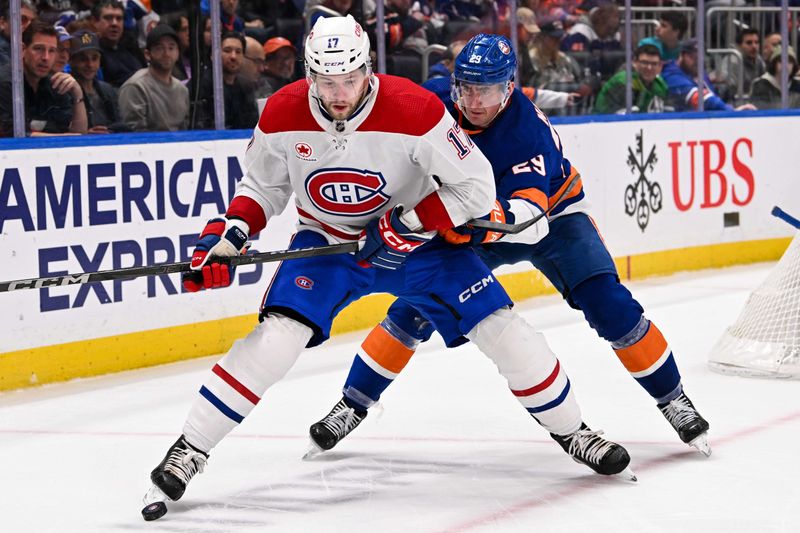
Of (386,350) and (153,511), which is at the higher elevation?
(386,350)

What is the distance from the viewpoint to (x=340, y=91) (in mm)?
2752

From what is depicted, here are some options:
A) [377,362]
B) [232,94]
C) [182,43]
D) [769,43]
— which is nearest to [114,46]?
[182,43]

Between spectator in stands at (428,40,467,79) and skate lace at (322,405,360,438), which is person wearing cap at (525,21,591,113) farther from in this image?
skate lace at (322,405,360,438)

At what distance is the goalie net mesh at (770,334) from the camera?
4242 millimetres

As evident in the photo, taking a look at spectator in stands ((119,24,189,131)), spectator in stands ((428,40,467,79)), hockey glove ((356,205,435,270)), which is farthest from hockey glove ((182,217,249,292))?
spectator in stands ((428,40,467,79))

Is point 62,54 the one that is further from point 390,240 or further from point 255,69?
point 390,240

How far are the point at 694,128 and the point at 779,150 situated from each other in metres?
0.79

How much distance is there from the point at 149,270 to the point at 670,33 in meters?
5.00

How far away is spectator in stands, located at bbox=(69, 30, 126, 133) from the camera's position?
4625mm

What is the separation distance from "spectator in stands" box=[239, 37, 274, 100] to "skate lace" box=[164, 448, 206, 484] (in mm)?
A: 2751

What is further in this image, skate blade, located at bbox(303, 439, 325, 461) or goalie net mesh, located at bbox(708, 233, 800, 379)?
goalie net mesh, located at bbox(708, 233, 800, 379)

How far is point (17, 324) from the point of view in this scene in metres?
4.34

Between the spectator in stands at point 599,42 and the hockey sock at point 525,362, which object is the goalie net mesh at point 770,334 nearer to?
the hockey sock at point 525,362

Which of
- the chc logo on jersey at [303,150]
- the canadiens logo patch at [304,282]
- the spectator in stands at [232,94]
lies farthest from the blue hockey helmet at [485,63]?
the spectator in stands at [232,94]
